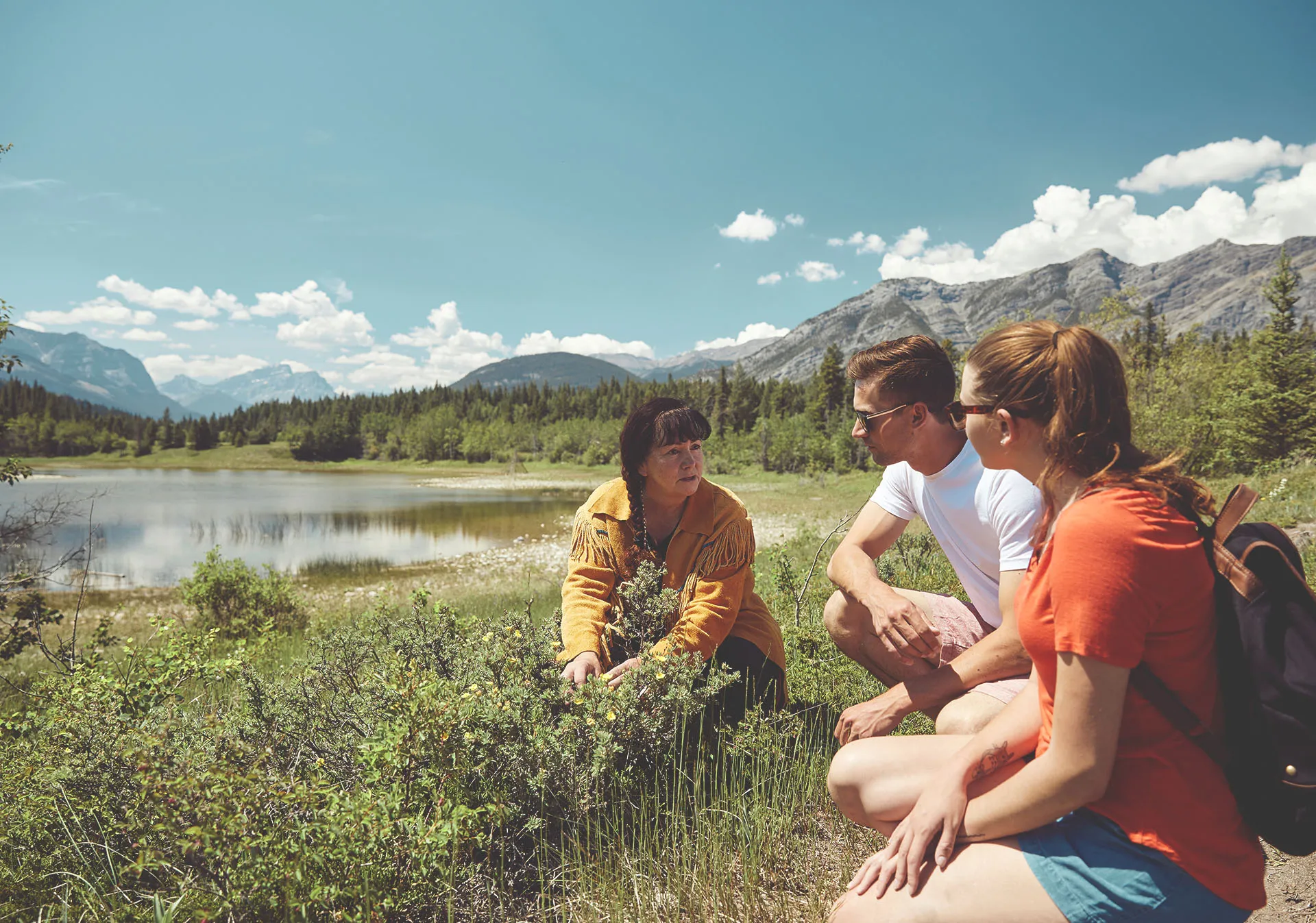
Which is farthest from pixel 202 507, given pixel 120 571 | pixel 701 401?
pixel 701 401

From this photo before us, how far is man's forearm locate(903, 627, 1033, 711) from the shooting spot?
2654 mm

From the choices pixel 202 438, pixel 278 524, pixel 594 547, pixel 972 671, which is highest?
pixel 202 438

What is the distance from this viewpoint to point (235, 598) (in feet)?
34.0

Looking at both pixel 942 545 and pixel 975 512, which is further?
pixel 942 545

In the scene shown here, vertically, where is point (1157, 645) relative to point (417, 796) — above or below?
above

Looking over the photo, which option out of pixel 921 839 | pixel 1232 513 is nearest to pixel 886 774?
pixel 921 839

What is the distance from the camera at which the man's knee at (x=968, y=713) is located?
248 cm

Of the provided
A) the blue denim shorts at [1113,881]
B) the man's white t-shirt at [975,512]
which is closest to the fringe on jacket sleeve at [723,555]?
the man's white t-shirt at [975,512]

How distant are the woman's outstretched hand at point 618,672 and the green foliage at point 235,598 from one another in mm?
8589

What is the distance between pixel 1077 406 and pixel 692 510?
2.23 m

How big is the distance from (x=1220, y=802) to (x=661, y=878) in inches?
73.7

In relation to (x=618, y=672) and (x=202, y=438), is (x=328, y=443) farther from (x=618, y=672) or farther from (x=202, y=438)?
(x=618, y=672)

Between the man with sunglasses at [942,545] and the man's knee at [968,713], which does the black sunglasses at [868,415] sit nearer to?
the man with sunglasses at [942,545]

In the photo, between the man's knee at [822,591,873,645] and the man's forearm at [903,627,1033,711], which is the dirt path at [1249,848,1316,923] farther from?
the man's knee at [822,591,873,645]
